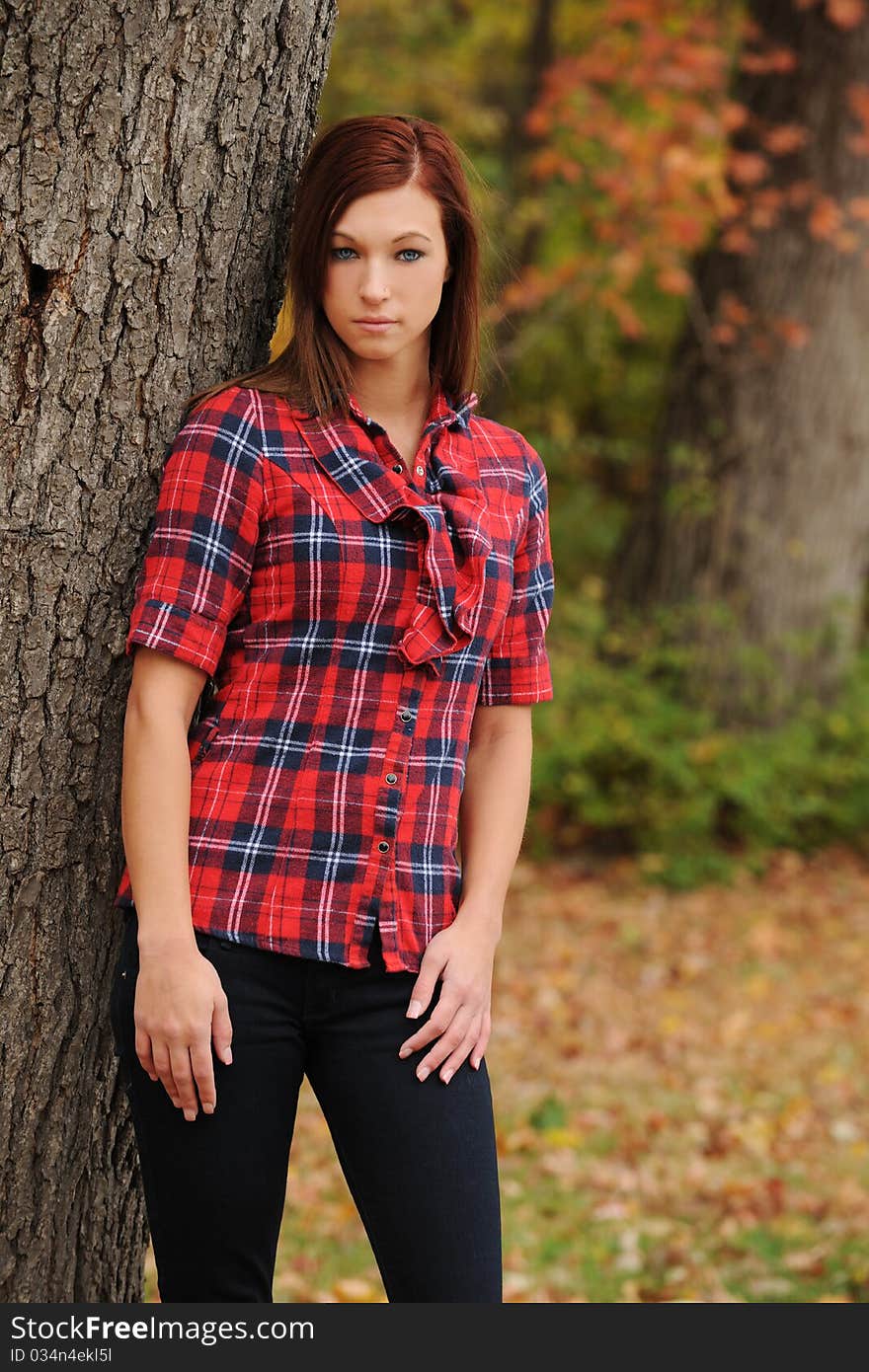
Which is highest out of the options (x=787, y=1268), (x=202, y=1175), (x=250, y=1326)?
(x=202, y=1175)

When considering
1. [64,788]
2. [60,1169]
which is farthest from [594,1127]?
[64,788]

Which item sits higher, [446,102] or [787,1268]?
[446,102]

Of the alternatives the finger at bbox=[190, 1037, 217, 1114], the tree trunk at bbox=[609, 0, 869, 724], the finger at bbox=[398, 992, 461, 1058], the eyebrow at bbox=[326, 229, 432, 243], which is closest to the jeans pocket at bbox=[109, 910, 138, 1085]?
the finger at bbox=[190, 1037, 217, 1114]

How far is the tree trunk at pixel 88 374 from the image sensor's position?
2.12m

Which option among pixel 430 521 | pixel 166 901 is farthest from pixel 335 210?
pixel 166 901

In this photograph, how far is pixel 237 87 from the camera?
224 centimetres

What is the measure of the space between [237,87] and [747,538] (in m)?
5.30

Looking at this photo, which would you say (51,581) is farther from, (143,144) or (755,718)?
(755,718)

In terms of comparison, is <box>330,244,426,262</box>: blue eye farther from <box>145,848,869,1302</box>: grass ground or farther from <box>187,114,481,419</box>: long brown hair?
<box>145,848,869,1302</box>: grass ground

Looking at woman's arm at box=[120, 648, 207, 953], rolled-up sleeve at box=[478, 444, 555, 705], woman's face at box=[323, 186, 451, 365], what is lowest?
woman's arm at box=[120, 648, 207, 953]

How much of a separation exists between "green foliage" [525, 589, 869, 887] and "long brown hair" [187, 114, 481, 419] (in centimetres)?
491

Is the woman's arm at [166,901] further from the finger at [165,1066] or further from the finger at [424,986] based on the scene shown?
the finger at [424,986]

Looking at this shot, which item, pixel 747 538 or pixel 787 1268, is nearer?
pixel 787 1268

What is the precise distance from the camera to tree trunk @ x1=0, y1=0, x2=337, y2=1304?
2117 millimetres
